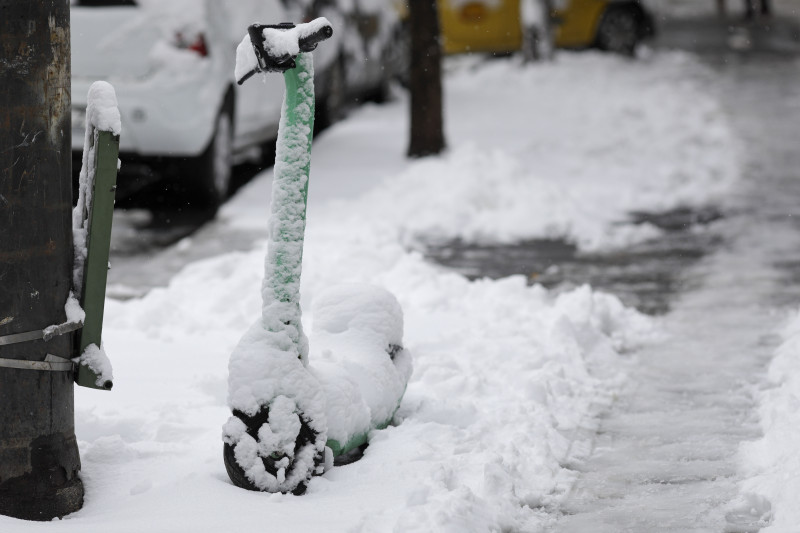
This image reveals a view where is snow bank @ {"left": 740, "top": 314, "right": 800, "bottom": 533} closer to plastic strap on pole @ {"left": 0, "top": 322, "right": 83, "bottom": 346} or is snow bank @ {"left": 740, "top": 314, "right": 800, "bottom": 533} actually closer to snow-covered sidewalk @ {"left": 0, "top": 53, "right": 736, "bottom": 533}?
snow-covered sidewalk @ {"left": 0, "top": 53, "right": 736, "bottom": 533}

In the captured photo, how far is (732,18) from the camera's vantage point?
27688 mm

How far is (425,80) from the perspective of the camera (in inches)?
443

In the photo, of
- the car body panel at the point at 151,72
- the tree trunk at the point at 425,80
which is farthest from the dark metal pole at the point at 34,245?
the tree trunk at the point at 425,80

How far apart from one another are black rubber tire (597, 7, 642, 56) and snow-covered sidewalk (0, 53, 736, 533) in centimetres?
754

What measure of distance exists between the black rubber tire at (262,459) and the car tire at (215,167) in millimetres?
5549

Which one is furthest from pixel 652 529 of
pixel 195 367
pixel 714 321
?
pixel 714 321

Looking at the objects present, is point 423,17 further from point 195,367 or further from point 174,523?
point 174,523

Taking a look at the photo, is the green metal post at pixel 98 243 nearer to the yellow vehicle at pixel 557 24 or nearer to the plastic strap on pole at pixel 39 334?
the plastic strap on pole at pixel 39 334

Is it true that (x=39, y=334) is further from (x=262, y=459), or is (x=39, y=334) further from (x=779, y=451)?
(x=779, y=451)

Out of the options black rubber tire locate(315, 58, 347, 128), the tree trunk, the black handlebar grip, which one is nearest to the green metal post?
the black handlebar grip

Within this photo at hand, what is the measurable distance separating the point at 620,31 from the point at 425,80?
980 cm

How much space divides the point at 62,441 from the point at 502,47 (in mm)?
16280

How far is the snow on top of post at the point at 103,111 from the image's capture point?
3.64 meters

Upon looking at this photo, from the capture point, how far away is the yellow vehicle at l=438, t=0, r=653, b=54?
18.8 m
